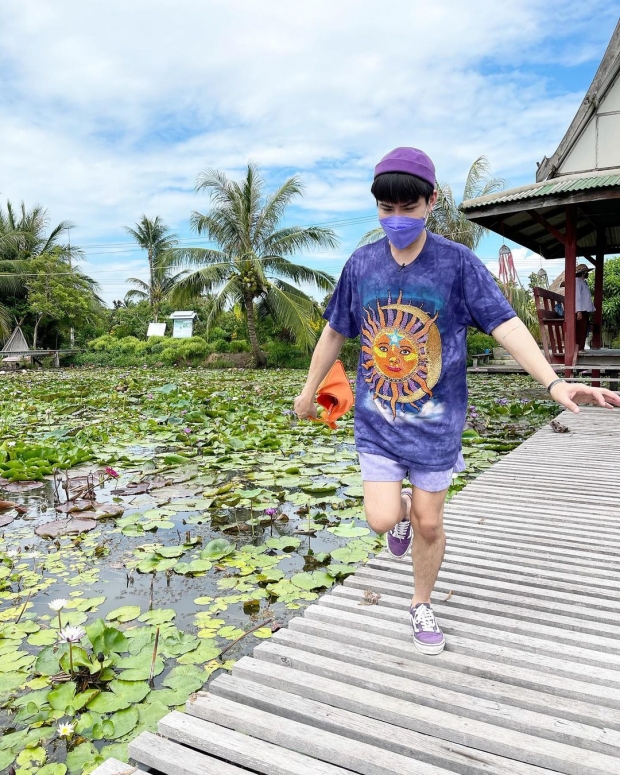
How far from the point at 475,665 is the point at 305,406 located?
0.89 metres

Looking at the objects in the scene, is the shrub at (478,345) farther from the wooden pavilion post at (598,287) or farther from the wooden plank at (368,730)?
the wooden plank at (368,730)

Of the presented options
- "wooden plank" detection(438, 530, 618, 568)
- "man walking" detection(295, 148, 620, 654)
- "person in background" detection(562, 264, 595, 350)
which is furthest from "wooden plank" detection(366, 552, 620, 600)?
"person in background" detection(562, 264, 595, 350)

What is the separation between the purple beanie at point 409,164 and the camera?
5.18 ft

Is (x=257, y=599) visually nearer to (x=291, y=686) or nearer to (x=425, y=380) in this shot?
(x=291, y=686)

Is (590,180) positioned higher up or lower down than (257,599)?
higher up

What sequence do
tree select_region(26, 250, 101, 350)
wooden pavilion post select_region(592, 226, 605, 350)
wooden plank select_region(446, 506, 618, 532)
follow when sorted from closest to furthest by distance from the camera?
wooden plank select_region(446, 506, 618, 532), wooden pavilion post select_region(592, 226, 605, 350), tree select_region(26, 250, 101, 350)

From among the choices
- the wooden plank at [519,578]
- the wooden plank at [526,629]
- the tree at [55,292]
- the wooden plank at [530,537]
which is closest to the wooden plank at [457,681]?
the wooden plank at [526,629]

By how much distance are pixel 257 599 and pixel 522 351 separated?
1.44 m

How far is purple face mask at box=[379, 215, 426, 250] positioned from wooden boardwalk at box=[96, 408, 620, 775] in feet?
3.68

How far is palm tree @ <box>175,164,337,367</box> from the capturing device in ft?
59.7

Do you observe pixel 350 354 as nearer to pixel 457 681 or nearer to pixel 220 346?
pixel 220 346

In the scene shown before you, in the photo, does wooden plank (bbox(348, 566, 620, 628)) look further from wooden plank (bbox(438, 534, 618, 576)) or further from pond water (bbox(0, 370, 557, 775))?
pond water (bbox(0, 370, 557, 775))

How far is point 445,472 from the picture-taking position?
66.1 inches

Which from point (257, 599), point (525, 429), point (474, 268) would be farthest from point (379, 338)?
point (525, 429)
